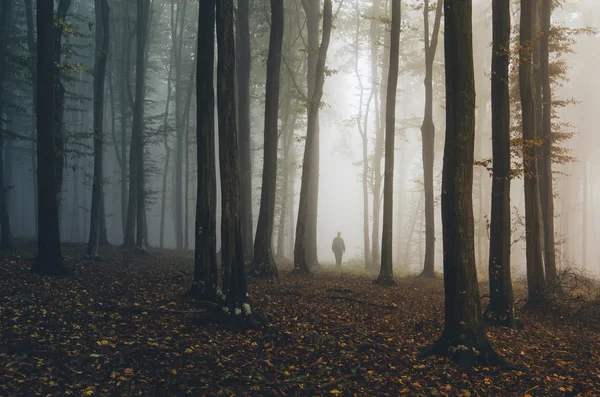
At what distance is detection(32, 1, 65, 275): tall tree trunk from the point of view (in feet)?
35.9

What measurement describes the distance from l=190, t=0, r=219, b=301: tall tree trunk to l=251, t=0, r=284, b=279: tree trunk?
14.6 ft

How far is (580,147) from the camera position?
35875 mm

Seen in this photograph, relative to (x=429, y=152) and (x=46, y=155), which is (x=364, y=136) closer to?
(x=429, y=152)

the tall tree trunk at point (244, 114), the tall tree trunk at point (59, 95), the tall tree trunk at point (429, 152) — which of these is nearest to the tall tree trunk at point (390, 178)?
the tall tree trunk at point (429, 152)

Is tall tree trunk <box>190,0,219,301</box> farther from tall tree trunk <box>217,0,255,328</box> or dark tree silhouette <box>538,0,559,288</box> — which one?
dark tree silhouette <box>538,0,559,288</box>

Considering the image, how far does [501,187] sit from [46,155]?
11127 mm

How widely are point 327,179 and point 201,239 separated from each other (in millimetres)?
91756

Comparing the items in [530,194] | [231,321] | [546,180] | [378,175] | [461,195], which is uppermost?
[378,175]


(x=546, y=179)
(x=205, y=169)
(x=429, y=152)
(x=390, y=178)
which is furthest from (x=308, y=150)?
(x=546, y=179)

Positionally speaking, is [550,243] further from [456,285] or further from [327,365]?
[327,365]

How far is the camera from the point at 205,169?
9.27m

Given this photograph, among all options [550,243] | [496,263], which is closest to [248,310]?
[496,263]

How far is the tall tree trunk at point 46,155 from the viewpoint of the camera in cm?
1093

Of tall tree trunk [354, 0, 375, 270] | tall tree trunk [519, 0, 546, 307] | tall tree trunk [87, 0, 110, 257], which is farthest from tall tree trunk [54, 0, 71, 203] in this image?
tall tree trunk [354, 0, 375, 270]
